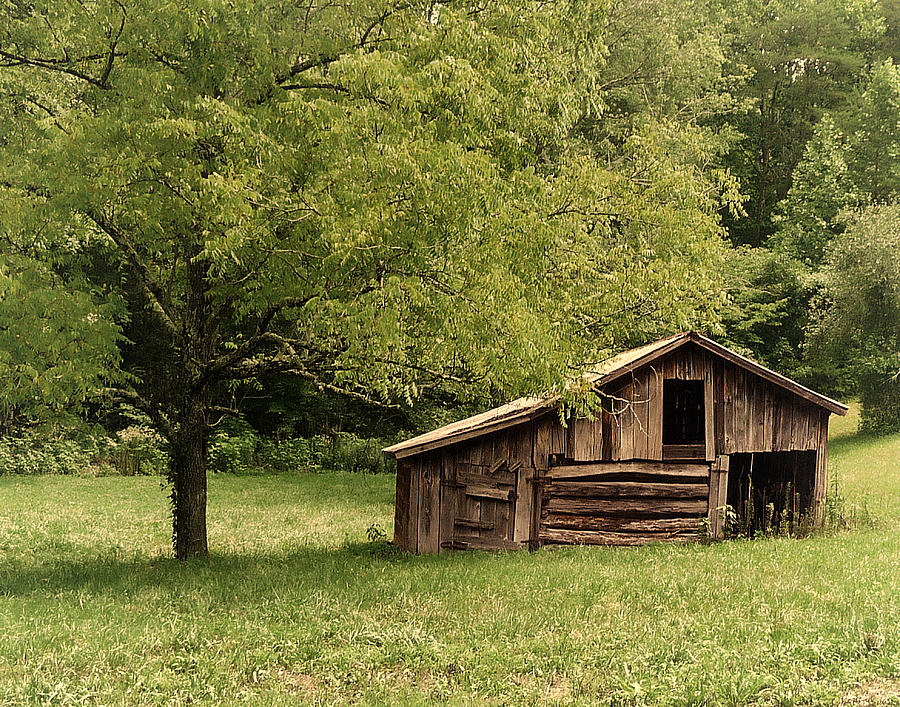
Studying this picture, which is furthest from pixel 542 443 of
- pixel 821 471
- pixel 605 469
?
pixel 821 471

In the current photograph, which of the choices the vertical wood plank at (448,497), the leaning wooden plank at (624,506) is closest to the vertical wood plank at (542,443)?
the leaning wooden plank at (624,506)

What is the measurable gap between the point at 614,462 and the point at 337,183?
9575mm

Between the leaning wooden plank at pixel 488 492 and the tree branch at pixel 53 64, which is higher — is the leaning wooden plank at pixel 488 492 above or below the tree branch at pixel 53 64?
below

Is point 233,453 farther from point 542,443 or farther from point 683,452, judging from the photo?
point 683,452

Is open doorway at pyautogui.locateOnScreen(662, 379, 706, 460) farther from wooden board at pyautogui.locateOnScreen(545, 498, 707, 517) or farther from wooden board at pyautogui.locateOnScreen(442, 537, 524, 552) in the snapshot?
wooden board at pyautogui.locateOnScreen(442, 537, 524, 552)

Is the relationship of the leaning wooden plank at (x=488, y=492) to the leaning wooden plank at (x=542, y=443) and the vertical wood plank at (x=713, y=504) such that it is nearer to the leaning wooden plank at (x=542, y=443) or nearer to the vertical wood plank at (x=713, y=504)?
the leaning wooden plank at (x=542, y=443)

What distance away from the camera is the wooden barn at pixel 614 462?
16875 mm

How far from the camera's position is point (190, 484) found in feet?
47.6

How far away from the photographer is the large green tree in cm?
1073

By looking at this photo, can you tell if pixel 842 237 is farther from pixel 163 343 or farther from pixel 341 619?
pixel 341 619

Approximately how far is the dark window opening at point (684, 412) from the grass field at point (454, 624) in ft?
23.4

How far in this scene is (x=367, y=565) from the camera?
15141mm

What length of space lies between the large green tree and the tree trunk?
0.04 metres

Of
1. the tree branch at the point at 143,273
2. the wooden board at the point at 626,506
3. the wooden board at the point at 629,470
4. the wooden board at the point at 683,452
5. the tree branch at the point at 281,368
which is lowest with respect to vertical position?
the wooden board at the point at 626,506
